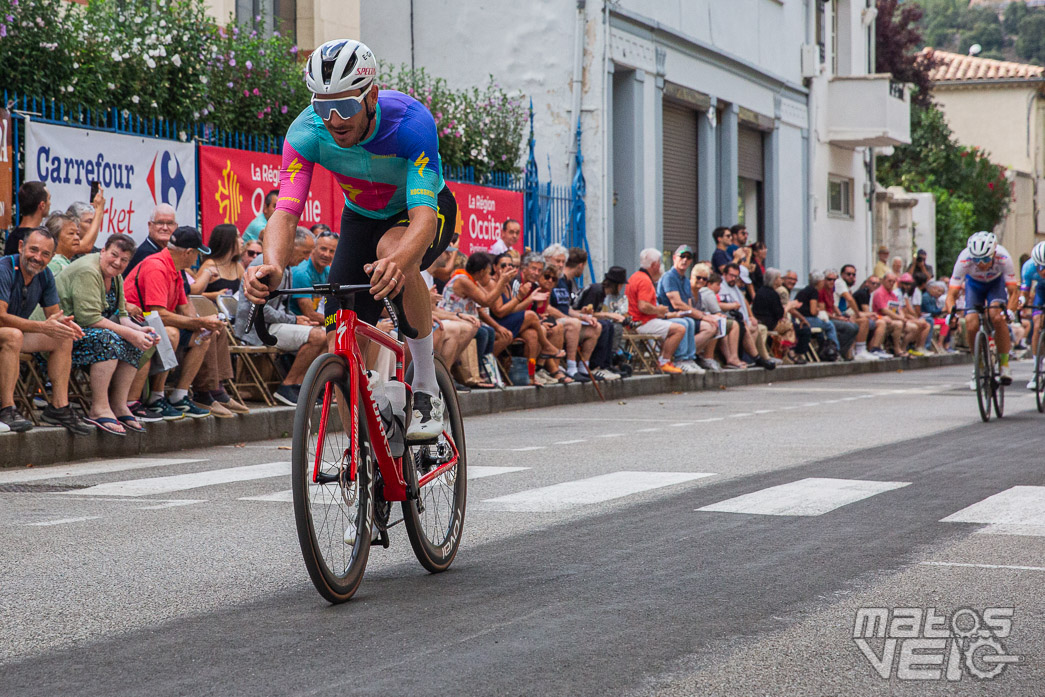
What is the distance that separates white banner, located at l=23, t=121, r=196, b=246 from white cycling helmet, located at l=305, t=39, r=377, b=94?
8.02m

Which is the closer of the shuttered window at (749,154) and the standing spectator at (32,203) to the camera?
the standing spectator at (32,203)

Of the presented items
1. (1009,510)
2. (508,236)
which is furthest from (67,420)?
(508,236)

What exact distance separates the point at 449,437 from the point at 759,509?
7.30ft

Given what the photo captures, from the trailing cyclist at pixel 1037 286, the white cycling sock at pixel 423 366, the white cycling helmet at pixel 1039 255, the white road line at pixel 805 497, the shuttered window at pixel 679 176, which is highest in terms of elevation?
the shuttered window at pixel 679 176

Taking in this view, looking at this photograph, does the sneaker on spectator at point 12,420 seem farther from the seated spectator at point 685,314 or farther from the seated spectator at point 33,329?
the seated spectator at point 685,314

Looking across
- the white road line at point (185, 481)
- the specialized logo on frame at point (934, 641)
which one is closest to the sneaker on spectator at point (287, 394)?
the white road line at point (185, 481)

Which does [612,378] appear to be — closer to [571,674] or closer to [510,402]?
[510,402]

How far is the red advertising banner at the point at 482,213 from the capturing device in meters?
20.5

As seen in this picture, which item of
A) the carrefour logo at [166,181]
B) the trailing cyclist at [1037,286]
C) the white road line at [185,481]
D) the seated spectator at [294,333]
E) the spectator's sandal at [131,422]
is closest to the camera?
the white road line at [185,481]

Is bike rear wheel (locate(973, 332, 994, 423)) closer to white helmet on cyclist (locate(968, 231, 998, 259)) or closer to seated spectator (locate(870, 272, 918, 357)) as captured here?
white helmet on cyclist (locate(968, 231, 998, 259))

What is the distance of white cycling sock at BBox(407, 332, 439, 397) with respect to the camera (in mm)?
5973

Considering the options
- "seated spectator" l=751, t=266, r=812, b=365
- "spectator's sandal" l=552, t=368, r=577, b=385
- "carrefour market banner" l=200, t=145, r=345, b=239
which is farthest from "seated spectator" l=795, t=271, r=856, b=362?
"carrefour market banner" l=200, t=145, r=345, b=239

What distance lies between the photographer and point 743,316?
2305 centimetres

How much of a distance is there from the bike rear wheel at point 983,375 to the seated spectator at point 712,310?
7.56m
